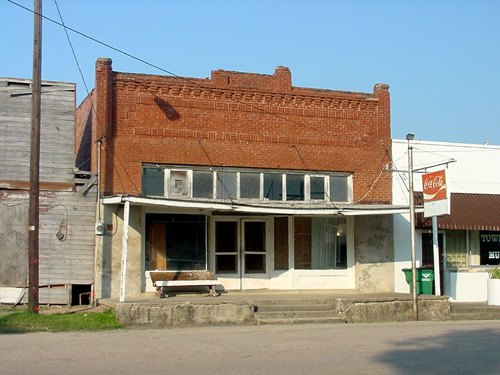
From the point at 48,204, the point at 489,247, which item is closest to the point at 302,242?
the point at 489,247

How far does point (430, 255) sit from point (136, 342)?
1185 centimetres

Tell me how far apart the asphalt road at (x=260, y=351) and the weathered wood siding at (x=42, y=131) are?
5752 millimetres

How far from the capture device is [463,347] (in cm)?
1301

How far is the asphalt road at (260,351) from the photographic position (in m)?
10.5

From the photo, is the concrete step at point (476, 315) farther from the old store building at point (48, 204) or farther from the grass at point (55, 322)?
the old store building at point (48, 204)

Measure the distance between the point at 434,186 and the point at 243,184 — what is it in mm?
5428

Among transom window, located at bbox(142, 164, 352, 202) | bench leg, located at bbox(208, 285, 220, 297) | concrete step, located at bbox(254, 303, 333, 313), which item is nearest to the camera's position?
concrete step, located at bbox(254, 303, 333, 313)

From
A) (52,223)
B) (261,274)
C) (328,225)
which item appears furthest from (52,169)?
(328,225)

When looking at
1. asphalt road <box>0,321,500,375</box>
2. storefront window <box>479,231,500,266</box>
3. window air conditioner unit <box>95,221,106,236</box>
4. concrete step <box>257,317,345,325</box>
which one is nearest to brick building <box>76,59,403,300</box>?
window air conditioner unit <box>95,221,106,236</box>

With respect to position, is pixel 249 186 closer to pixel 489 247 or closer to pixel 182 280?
pixel 182 280

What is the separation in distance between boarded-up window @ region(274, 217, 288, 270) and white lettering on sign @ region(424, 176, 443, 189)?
4589mm

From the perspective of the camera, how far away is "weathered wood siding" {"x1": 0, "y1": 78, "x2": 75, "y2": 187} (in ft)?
62.1

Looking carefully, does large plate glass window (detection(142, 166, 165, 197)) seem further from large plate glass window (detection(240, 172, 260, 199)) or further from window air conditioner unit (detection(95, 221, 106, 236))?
large plate glass window (detection(240, 172, 260, 199))

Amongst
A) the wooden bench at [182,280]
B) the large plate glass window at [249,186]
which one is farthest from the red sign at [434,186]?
the wooden bench at [182,280]
